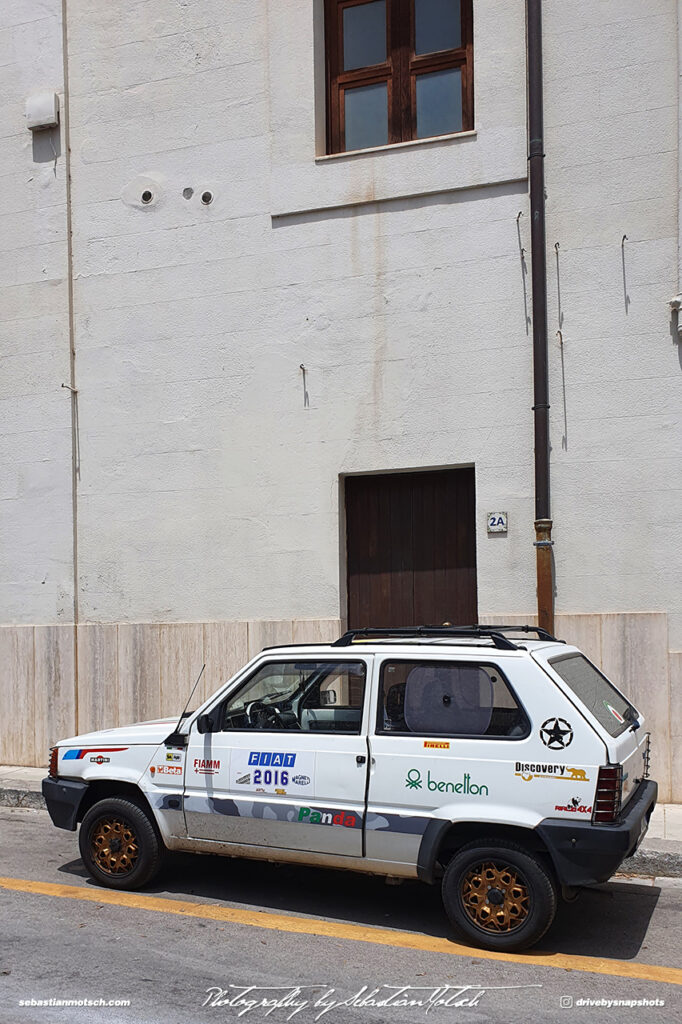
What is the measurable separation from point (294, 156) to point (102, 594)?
518 centimetres

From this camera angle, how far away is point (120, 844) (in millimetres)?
7180

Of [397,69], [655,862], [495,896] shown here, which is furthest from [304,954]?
[397,69]

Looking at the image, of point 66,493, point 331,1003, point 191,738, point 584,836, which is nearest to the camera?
point 331,1003

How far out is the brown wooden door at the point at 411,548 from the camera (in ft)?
34.7

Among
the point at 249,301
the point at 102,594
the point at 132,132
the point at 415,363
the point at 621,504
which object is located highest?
the point at 132,132

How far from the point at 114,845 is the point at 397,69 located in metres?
8.28

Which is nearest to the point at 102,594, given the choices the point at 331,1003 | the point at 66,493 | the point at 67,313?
the point at 66,493

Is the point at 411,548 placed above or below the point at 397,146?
below

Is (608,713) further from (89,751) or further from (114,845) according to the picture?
(89,751)

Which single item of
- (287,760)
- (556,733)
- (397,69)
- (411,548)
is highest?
(397,69)

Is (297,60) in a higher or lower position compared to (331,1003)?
higher

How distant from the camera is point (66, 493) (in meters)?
12.0

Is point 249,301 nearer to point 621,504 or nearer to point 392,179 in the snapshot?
point 392,179

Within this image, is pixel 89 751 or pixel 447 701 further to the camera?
pixel 89 751
